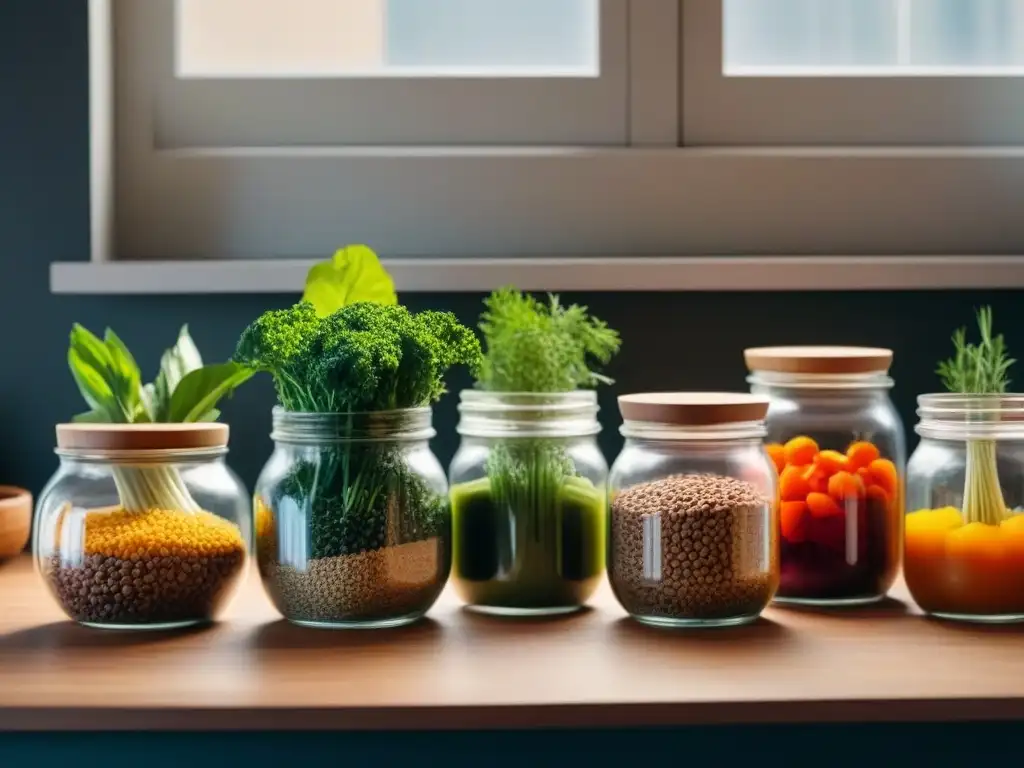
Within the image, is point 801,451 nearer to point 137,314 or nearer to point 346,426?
point 346,426

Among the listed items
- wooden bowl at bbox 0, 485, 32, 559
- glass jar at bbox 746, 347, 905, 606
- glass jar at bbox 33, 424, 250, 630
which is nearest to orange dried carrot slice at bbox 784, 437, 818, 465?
glass jar at bbox 746, 347, 905, 606

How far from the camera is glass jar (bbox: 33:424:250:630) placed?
41.3 inches

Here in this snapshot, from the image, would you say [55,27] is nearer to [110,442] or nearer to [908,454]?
[110,442]

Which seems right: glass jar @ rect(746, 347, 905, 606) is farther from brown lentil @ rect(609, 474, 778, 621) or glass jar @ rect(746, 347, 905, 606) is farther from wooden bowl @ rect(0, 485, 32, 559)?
wooden bowl @ rect(0, 485, 32, 559)

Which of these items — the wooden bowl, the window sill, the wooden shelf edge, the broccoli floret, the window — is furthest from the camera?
the window

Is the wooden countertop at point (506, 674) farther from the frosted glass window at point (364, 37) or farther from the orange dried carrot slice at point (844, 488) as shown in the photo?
the frosted glass window at point (364, 37)

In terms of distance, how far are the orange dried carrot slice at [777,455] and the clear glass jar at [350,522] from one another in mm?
→ 323

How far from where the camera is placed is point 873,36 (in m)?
1.60

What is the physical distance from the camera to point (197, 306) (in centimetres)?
149

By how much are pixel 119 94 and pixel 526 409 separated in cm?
77

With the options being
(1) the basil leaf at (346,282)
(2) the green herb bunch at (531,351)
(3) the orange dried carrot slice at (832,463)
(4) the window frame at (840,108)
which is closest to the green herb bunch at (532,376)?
(2) the green herb bunch at (531,351)

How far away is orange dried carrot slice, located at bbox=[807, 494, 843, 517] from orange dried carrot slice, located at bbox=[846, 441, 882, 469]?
4 centimetres

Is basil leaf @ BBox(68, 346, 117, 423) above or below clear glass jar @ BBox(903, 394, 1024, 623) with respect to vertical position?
above

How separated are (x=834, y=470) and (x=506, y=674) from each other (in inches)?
15.9
